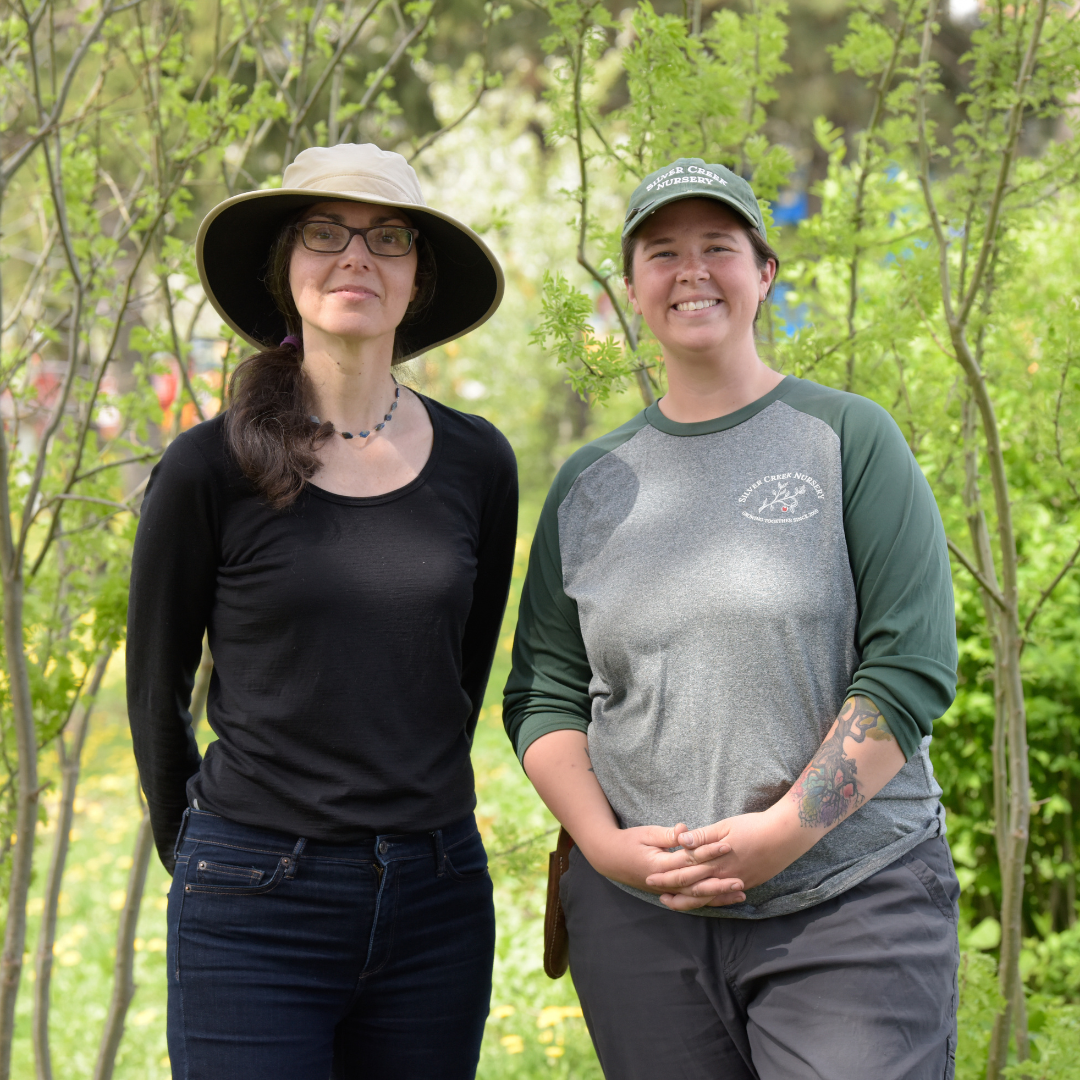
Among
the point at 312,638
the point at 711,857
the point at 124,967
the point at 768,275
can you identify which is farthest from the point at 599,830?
the point at 124,967

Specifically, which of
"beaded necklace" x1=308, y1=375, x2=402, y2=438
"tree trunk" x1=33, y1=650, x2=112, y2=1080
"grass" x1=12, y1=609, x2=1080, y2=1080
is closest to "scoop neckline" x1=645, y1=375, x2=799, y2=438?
"beaded necklace" x1=308, y1=375, x2=402, y2=438

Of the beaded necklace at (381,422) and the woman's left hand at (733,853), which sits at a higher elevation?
the beaded necklace at (381,422)

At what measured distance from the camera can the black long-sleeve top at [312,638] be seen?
1.90m

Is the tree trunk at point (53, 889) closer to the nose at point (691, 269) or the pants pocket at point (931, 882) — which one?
the nose at point (691, 269)

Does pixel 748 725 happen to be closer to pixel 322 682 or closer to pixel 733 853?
pixel 733 853

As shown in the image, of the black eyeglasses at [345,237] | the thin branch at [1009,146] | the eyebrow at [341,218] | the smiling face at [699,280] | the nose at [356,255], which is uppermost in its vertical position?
the thin branch at [1009,146]

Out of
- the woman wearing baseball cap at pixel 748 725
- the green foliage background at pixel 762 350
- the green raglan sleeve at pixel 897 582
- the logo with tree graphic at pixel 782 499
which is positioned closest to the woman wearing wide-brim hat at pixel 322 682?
the woman wearing baseball cap at pixel 748 725

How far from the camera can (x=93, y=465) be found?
3430 millimetres

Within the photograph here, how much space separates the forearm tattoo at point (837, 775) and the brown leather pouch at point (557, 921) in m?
0.54

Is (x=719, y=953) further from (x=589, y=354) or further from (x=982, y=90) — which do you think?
(x=982, y=90)

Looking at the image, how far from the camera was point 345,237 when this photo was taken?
6.84ft

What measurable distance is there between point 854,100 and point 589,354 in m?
14.8

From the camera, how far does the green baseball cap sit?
194 centimetres

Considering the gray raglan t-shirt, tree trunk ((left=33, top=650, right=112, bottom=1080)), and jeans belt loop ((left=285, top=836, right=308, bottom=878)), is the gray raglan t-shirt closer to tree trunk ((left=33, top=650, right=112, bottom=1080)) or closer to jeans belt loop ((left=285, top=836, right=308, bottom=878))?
jeans belt loop ((left=285, top=836, right=308, bottom=878))
